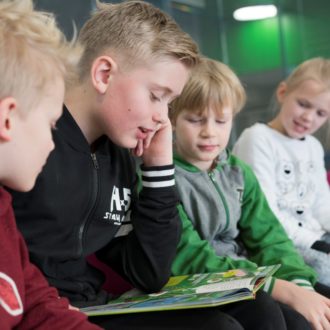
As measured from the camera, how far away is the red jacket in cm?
81

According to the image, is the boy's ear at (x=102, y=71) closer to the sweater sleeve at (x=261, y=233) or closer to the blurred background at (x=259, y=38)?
the sweater sleeve at (x=261, y=233)

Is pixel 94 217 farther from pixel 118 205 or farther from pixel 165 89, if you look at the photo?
pixel 165 89

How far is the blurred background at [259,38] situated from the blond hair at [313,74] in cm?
280

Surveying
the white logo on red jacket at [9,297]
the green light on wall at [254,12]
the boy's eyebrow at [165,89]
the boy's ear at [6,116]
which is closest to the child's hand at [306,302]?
the boy's eyebrow at [165,89]

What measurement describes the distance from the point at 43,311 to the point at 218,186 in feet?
2.09

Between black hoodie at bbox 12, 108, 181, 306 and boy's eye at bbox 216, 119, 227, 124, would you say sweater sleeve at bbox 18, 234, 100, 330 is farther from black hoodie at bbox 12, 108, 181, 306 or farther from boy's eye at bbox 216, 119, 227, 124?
boy's eye at bbox 216, 119, 227, 124

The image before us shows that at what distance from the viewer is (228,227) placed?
55.0 inches

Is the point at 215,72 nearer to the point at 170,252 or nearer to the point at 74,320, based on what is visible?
the point at 170,252

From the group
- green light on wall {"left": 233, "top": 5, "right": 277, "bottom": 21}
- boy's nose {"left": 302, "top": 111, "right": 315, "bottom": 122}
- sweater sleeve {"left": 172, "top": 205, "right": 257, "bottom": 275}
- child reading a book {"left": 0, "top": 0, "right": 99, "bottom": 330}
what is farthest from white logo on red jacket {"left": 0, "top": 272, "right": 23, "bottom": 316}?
green light on wall {"left": 233, "top": 5, "right": 277, "bottom": 21}

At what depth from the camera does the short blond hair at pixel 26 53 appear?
79cm

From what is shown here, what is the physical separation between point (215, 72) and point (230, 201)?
1.03 feet

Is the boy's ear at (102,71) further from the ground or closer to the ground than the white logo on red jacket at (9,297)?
further from the ground

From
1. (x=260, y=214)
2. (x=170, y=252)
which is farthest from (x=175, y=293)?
(x=260, y=214)

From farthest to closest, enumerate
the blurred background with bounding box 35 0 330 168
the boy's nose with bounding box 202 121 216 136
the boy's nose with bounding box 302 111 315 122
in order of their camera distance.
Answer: the blurred background with bounding box 35 0 330 168
the boy's nose with bounding box 302 111 315 122
the boy's nose with bounding box 202 121 216 136
